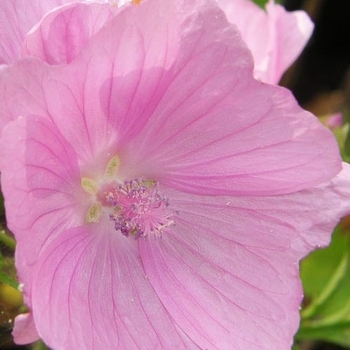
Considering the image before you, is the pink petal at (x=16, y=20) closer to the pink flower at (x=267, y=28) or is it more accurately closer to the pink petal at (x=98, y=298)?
the pink petal at (x=98, y=298)

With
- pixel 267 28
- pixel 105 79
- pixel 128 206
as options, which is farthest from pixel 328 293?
pixel 105 79

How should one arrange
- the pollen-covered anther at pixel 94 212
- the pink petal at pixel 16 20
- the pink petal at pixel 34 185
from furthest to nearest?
the pollen-covered anther at pixel 94 212 < the pink petal at pixel 16 20 < the pink petal at pixel 34 185

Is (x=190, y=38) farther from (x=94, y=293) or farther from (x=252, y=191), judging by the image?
(x=94, y=293)

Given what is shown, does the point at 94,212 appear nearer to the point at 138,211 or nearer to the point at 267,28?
the point at 138,211

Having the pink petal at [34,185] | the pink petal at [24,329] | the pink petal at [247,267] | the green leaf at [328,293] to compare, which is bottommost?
the green leaf at [328,293]

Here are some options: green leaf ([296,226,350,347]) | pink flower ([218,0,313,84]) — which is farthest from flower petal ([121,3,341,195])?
green leaf ([296,226,350,347])

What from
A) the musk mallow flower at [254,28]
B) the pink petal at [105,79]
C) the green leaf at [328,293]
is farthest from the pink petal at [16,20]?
the green leaf at [328,293]

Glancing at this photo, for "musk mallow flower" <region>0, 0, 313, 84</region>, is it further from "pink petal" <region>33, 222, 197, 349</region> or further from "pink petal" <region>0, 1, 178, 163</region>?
"pink petal" <region>33, 222, 197, 349</region>
